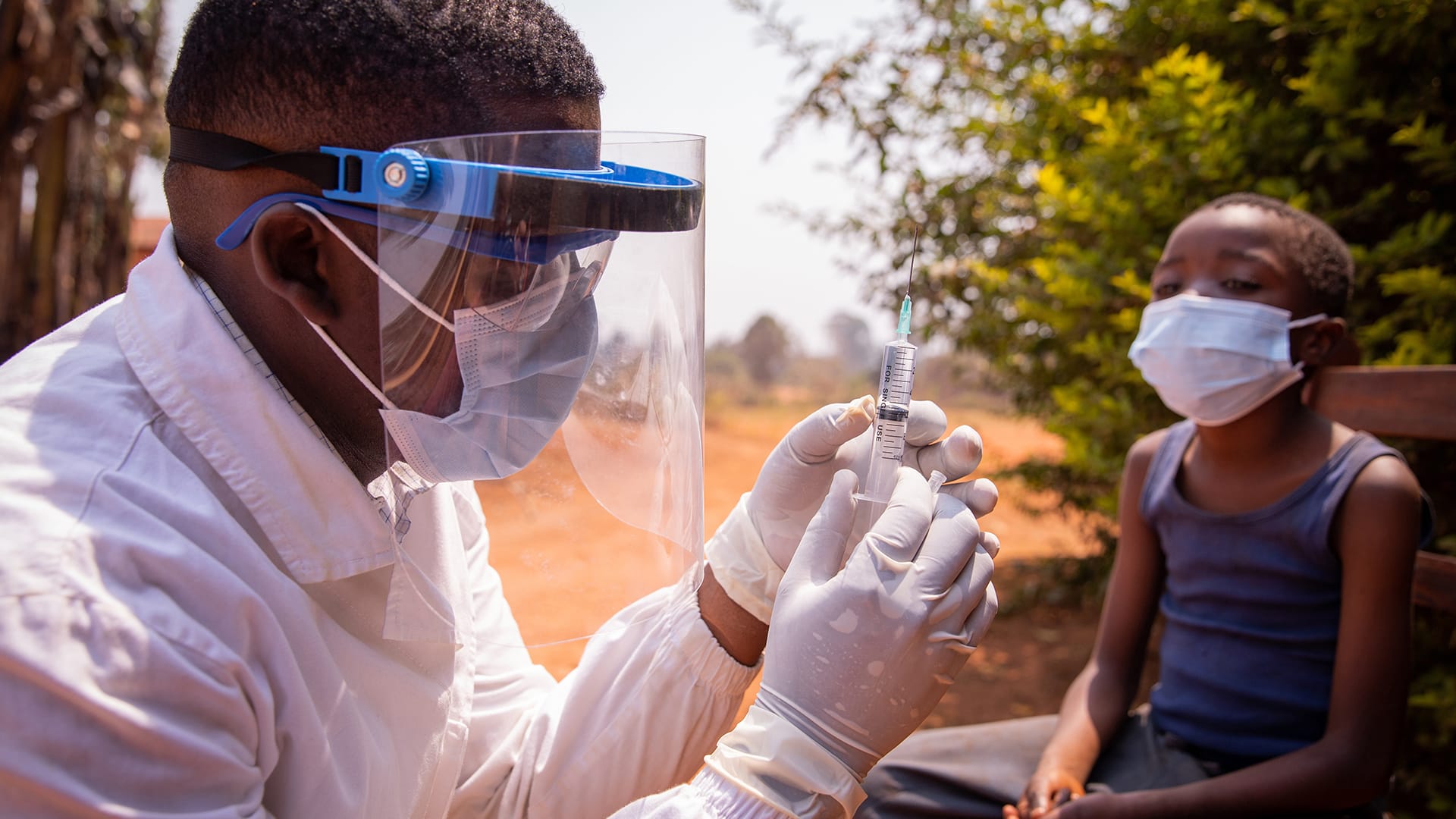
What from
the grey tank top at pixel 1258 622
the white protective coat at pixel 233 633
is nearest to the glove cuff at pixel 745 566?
the white protective coat at pixel 233 633

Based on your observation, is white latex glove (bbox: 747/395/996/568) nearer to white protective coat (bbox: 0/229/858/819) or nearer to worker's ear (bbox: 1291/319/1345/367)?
white protective coat (bbox: 0/229/858/819)

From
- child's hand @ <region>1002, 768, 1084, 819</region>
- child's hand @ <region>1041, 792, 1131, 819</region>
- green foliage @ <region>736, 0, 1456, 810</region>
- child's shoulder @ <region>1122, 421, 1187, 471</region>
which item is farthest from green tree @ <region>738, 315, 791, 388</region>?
child's hand @ <region>1041, 792, 1131, 819</region>

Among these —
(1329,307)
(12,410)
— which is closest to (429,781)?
(12,410)

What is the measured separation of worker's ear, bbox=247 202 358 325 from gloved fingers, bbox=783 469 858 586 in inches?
29.5

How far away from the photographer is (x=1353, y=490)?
191cm

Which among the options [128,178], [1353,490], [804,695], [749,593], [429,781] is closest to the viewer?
[804,695]

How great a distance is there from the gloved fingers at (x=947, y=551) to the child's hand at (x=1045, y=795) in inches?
32.2

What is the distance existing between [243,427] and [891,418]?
37.8 inches

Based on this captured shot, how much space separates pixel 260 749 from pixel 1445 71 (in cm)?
388

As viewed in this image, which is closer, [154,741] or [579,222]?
[154,741]

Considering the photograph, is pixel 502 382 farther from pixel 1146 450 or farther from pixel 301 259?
pixel 1146 450

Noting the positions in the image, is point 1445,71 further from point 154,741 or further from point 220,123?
point 154,741

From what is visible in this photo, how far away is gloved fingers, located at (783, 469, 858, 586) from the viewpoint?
4.62ft

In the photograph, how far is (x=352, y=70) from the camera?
117 centimetres
